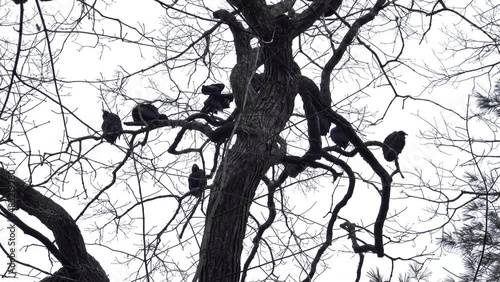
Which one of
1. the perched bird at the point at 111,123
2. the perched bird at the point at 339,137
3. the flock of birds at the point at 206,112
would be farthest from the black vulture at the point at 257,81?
the perched bird at the point at 111,123

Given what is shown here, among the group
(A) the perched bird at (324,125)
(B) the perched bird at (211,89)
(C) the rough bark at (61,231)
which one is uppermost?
(B) the perched bird at (211,89)

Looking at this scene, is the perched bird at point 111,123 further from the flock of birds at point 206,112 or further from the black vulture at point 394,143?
the black vulture at point 394,143

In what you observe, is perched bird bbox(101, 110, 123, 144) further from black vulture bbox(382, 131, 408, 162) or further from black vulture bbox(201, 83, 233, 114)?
black vulture bbox(382, 131, 408, 162)

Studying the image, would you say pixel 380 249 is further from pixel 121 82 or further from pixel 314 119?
pixel 121 82

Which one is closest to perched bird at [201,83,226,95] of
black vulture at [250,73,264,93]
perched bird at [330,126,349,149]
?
black vulture at [250,73,264,93]

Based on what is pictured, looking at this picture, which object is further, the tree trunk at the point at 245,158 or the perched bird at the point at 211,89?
the perched bird at the point at 211,89

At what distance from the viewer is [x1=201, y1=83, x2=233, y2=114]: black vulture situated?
4.14 metres

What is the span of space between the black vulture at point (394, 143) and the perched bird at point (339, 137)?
40cm

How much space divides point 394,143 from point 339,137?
577 millimetres

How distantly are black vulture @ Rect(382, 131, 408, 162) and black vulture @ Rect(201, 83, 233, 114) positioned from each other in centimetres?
127

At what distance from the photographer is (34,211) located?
11.4 ft

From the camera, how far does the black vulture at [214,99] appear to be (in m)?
4.14

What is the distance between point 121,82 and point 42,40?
665mm

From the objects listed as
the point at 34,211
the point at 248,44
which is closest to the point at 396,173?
the point at 248,44
